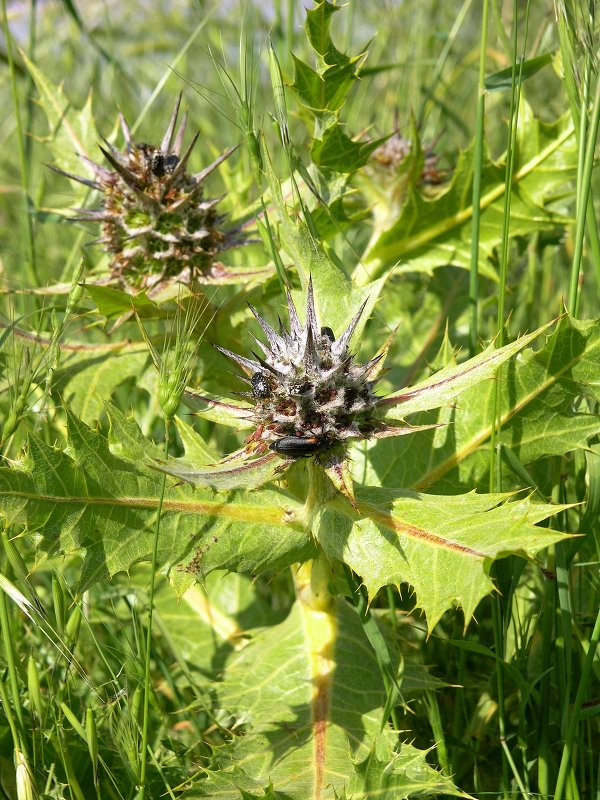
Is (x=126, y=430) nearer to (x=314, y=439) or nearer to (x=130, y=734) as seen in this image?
(x=314, y=439)

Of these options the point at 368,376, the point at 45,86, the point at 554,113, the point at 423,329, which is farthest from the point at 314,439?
the point at 554,113

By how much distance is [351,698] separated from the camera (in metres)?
1.69

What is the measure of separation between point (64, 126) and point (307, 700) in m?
1.79

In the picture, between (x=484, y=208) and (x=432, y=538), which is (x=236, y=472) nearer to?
(x=432, y=538)

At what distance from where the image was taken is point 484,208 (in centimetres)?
230

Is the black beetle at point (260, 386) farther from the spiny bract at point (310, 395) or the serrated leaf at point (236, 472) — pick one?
the serrated leaf at point (236, 472)

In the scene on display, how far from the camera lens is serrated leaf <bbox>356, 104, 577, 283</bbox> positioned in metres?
2.22

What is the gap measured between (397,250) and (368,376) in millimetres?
993

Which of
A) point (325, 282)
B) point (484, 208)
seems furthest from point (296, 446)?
point (484, 208)

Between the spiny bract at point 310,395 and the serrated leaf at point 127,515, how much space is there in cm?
19

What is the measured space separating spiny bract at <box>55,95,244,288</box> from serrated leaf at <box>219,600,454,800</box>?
0.88 m

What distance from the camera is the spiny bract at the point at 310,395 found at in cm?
139

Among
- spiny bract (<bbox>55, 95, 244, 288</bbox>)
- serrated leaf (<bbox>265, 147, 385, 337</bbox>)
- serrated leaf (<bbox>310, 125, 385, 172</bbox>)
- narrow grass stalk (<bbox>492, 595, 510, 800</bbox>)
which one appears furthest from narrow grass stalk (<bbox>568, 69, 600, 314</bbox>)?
spiny bract (<bbox>55, 95, 244, 288</bbox>)

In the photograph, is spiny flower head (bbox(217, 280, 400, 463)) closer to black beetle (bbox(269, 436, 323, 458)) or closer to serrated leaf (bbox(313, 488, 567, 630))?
black beetle (bbox(269, 436, 323, 458))
